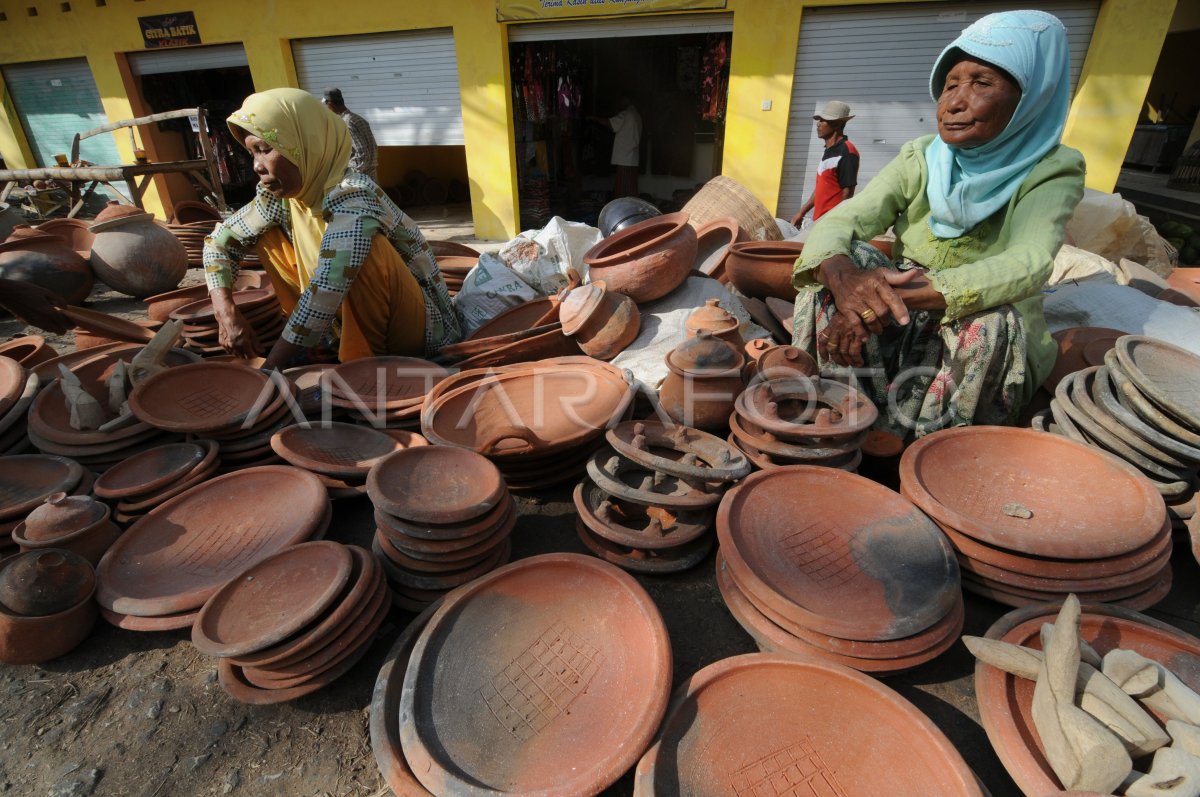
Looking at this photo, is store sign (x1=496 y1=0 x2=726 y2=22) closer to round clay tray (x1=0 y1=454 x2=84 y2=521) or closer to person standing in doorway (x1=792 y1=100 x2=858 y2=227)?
person standing in doorway (x1=792 y1=100 x2=858 y2=227)

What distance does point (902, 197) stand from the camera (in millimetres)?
2537

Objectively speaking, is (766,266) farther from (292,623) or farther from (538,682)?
(292,623)

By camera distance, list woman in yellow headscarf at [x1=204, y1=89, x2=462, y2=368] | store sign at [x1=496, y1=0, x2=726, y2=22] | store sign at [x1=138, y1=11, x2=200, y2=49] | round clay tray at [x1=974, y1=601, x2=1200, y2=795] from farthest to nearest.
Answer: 1. store sign at [x1=138, y1=11, x2=200, y2=49]
2. store sign at [x1=496, y1=0, x2=726, y2=22]
3. woman in yellow headscarf at [x1=204, y1=89, x2=462, y2=368]
4. round clay tray at [x1=974, y1=601, x2=1200, y2=795]

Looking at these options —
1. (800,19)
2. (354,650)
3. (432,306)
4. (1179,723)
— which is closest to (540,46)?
(800,19)

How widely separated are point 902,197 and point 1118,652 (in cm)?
194

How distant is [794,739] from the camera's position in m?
1.35

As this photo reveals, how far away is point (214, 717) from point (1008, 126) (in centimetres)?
330

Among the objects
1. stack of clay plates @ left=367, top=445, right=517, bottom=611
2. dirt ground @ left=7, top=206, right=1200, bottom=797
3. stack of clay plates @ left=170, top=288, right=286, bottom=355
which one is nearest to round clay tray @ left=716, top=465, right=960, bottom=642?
dirt ground @ left=7, top=206, right=1200, bottom=797

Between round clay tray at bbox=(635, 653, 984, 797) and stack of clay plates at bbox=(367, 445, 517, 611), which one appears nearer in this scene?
round clay tray at bbox=(635, 653, 984, 797)

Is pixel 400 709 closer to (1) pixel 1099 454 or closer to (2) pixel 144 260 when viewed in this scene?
(1) pixel 1099 454

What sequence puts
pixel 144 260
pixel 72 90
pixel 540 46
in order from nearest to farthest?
pixel 144 260, pixel 540 46, pixel 72 90

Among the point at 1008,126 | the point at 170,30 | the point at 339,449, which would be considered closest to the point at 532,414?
the point at 339,449

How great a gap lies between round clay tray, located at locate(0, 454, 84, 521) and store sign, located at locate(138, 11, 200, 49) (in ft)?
28.6

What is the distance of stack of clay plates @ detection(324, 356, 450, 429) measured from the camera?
2557 millimetres
